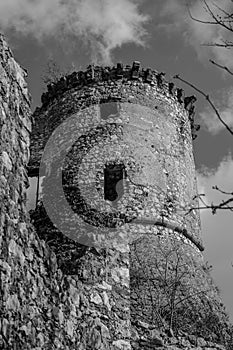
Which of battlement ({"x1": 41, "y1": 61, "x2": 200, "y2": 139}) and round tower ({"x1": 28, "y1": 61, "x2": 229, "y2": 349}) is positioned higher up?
battlement ({"x1": 41, "y1": 61, "x2": 200, "y2": 139})

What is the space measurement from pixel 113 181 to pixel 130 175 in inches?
13.8

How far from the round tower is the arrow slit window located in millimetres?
20

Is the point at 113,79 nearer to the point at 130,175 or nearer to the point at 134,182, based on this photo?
the point at 130,175

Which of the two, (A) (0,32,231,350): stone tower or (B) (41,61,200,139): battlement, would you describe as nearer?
(A) (0,32,231,350): stone tower

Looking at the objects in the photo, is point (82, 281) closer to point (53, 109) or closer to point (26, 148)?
point (26, 148)

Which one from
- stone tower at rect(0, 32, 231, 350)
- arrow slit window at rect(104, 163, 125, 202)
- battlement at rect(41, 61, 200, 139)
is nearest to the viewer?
stone tower at rect(0, 32, 231, 350)

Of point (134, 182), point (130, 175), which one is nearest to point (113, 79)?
point (130, 175)

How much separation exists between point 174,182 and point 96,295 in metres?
8.09

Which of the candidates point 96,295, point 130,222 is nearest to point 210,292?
point 130,222

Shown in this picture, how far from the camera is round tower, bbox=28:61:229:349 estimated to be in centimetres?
1173

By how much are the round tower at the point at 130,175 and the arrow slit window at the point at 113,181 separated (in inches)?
0.8

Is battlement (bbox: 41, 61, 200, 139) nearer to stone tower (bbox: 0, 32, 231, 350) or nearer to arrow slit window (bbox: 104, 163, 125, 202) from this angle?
stone tower (bbox: 0, 32, 231, 350)

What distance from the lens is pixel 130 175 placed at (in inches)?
487

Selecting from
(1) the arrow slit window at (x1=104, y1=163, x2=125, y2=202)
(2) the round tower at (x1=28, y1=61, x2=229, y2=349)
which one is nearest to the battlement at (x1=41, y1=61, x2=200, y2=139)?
(2) the round tower at (x1=28, y1=61, x2=229, y2=349)
